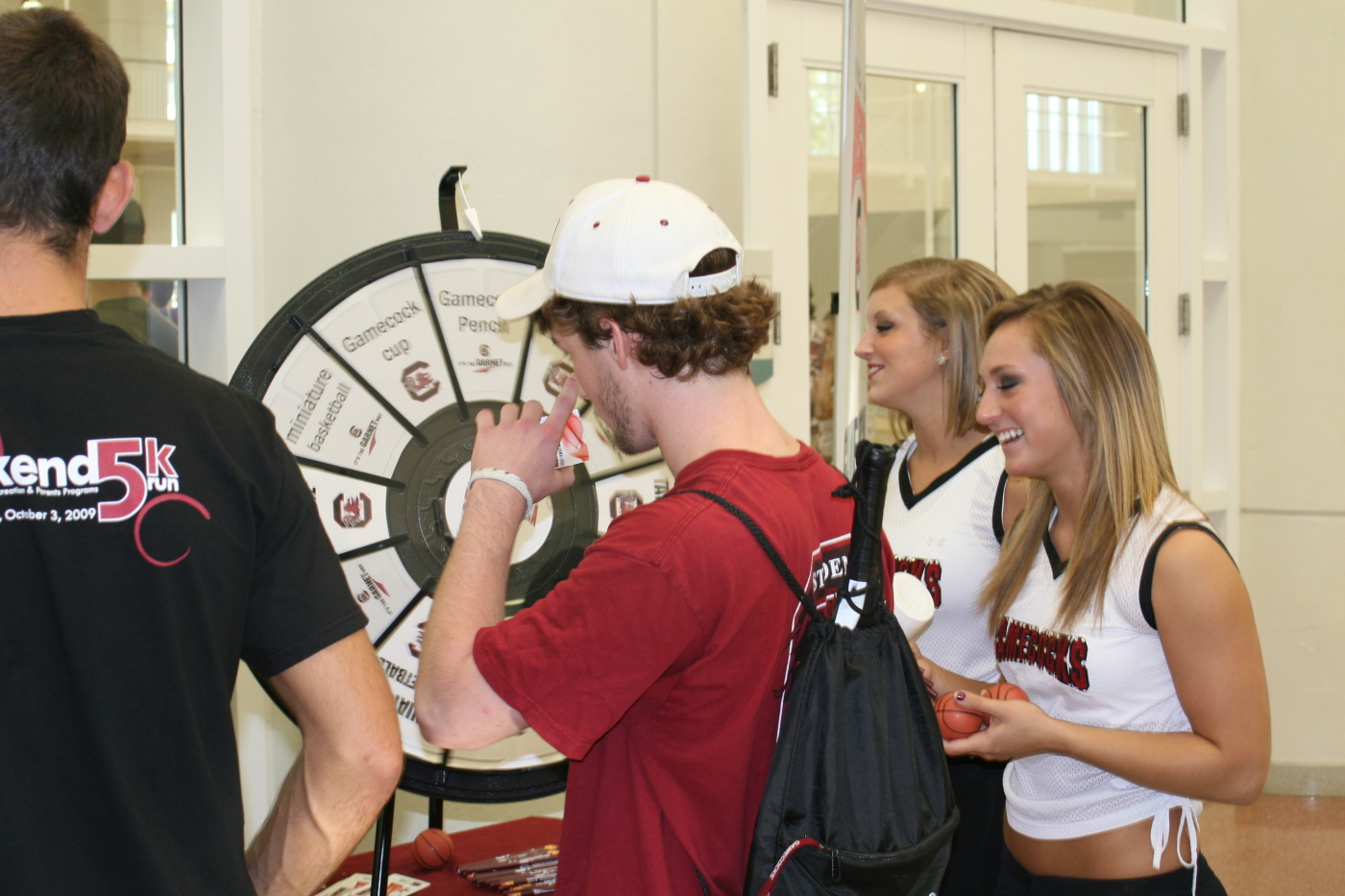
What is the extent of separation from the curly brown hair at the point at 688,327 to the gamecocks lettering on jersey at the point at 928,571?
2.54 ft

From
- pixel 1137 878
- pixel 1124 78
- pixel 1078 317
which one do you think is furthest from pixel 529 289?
pixel 1124 78

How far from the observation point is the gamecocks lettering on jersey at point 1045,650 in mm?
1467

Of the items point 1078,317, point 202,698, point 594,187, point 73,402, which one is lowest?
point 202,698

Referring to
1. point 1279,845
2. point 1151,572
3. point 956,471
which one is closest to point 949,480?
point 956,471

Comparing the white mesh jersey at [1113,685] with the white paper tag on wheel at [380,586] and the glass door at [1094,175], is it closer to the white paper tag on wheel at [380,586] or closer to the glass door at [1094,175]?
the white paper tag on wheel at [380,586]

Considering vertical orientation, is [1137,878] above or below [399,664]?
below

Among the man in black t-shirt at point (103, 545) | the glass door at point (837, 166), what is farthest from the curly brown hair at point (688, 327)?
the glass door at point (837, 166)

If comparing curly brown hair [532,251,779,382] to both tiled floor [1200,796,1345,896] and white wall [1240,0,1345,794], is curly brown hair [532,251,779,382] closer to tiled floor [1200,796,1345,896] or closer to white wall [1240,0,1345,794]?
tiled floor [1200,796,1345,896]

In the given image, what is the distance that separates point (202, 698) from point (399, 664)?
637mm

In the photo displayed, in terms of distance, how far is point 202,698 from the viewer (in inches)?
34.7

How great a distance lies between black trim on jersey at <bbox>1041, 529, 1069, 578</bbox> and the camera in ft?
5.13

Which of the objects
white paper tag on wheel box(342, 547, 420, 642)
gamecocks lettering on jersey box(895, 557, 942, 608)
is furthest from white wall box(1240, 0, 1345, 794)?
white paper tag on wheel box(342, 547, 420, 642)

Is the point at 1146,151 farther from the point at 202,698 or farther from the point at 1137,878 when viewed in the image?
the point at 202,698

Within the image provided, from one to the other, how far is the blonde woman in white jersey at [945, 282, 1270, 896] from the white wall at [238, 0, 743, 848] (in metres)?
1.15
